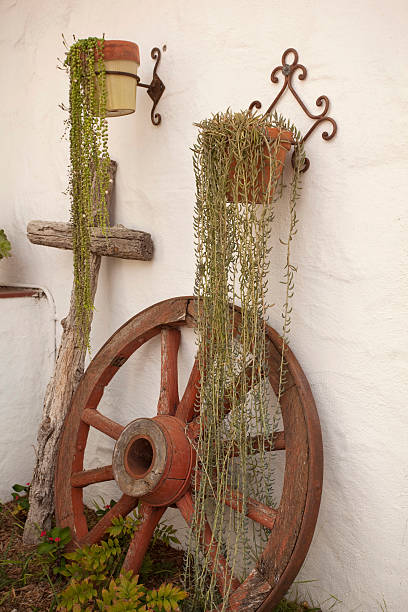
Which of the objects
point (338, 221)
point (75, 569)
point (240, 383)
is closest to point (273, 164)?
point (338, 221)

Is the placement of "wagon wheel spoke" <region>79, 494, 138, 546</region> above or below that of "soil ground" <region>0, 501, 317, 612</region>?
above

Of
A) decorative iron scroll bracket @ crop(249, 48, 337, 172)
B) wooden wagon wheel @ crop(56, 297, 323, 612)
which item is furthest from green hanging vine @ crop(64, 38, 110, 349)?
decorative iron scroll bracket @ crop(249, 48, 337, 172)

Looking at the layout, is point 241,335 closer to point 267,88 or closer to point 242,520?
point 242,520

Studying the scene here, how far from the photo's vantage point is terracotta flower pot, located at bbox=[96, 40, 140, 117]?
2283 mm

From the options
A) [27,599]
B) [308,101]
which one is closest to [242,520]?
[27,599]

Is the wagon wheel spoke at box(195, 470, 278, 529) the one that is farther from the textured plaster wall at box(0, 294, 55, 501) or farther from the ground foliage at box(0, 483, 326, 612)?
the textured plaster wall at box(0, 294, 55, 501)

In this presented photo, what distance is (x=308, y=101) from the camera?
6.50 feet

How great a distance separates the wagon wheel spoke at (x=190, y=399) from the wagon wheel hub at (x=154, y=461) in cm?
5

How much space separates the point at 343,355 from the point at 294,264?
0.36m

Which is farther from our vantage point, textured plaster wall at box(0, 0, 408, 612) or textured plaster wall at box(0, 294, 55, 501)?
textured plaster wall at box(0, 294, 55, 501)

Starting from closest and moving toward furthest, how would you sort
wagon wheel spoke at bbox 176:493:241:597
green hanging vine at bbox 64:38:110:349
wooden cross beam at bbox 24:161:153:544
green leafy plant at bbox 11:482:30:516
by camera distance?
wagon wheel spoke at bbox 176:493:241:597, green hanging vine at bbox 64:38:110:349, wooden cross beam at bbox 24:161:153:544, green leafy plant at bbox 11:482:30:516

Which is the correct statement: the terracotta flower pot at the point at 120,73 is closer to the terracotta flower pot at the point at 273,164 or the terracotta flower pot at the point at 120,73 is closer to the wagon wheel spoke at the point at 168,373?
the terracotta flower pot at the point at 273,164

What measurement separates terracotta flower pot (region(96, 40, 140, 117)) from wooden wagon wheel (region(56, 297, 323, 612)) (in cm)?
82

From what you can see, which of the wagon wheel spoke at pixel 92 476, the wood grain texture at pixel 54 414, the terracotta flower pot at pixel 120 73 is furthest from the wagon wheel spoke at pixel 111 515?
the terracotta flower pot at pixel 120 73
